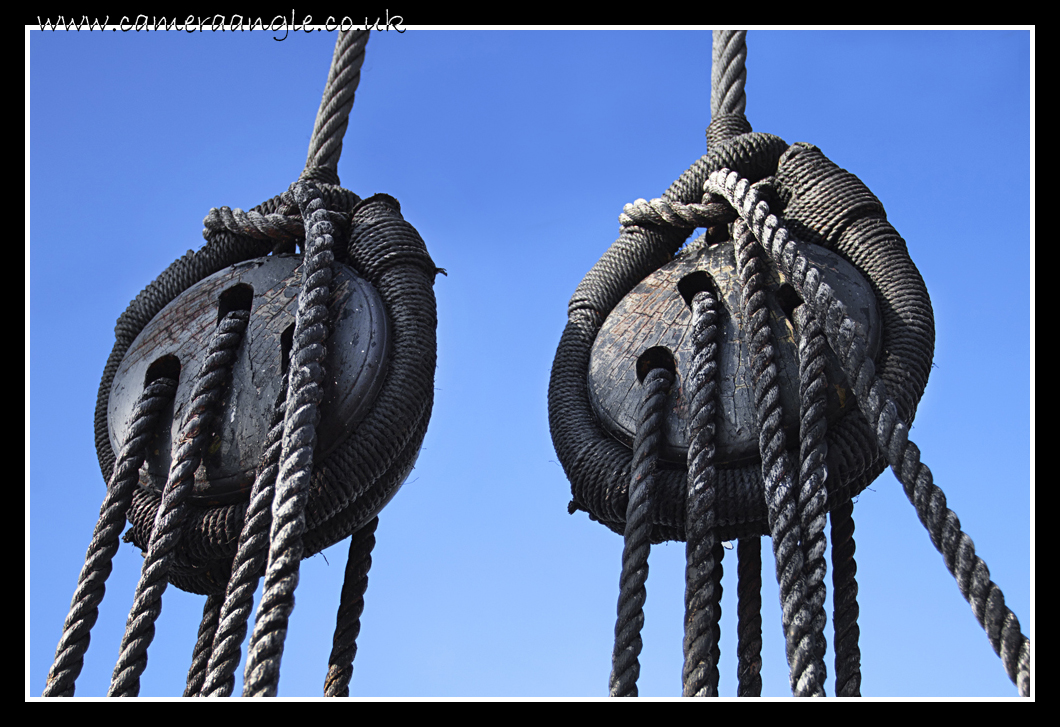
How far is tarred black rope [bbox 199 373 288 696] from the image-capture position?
2074mm

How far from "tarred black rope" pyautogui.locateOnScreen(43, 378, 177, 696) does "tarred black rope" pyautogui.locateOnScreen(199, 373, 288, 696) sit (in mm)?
270

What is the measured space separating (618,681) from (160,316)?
148cm

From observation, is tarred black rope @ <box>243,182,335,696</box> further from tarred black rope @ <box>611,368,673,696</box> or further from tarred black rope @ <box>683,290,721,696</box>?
tarred black rope @ <box>683,290,721,696</box>

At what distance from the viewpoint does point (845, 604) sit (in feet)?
7.89

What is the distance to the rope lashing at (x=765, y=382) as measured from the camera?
6.99 ft


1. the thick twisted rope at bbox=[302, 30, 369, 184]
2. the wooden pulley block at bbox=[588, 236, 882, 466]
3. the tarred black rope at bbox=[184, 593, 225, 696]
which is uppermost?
the thick twisted rope at bbox=[302, 30, 369, 184]

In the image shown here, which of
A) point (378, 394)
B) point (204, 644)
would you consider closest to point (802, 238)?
point (378, 394)

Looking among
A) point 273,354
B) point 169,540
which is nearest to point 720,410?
point 273,354

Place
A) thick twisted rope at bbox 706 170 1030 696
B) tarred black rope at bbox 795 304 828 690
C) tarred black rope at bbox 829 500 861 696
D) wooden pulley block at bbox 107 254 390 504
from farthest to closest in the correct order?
1. wooden pulley block at bbox 107 254 390 504
2. tarred black rope at bbox 829 500 861 696
3. tarred black rope at bbox 795 304 828 690
4. thick twisted rope at bbox 706 170 1030 696

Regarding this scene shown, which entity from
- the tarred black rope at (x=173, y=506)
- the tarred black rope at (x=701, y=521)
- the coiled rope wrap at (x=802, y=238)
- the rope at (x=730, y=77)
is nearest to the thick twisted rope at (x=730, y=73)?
the rope at (x=730, y=77)

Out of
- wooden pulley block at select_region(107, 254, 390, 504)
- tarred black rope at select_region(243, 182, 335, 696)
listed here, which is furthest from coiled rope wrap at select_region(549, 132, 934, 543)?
tarred black rope at select_region(243, 182, 335, 696)

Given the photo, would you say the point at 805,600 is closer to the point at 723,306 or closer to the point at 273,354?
the point at 723,306

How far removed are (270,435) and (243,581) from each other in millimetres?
338

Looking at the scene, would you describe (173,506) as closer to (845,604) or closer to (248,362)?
(248,362)
